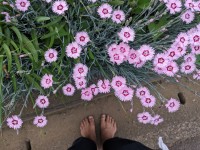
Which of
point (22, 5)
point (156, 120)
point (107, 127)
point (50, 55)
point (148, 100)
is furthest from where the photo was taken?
point (107, 127)

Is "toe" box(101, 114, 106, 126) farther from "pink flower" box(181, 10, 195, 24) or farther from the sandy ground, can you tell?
"pink flower" box(181, 10, 195, 24)

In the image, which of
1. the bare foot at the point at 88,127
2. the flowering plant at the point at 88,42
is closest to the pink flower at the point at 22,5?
the flowering plant at the point at 88,42

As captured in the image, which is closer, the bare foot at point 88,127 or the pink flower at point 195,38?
the pink flower at point 195,38

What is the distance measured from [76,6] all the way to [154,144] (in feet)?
3.79

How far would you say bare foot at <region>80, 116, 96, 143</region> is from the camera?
2.16 metres

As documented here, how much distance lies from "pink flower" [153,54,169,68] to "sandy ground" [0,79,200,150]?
0.61 m

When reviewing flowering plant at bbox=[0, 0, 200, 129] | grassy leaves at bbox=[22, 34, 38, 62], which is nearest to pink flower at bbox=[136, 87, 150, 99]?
flowering plant at bbox=[0, 0, 200, 129]

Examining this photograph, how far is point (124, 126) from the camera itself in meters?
2.23

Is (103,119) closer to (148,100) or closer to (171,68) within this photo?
(148,100)

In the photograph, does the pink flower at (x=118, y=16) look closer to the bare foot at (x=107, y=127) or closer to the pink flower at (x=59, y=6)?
the pink flower at (x=59, y=6)

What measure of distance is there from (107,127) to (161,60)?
2.55ft

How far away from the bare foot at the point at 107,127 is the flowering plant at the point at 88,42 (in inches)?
16.0

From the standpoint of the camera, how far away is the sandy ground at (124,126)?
2150mm

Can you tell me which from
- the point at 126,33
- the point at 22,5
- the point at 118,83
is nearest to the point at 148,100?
the point at 118,83
